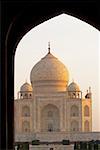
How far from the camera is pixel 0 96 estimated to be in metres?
6.03

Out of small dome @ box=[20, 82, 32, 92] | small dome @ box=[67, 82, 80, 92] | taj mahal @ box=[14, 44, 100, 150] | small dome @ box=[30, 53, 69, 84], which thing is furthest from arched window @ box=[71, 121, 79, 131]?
small dome @ box=[20, 82, 32, 92]

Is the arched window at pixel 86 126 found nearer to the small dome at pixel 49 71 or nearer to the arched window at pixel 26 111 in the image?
the arched window at pixel 26 111

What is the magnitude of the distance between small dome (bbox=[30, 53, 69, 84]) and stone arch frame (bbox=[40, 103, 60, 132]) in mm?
2060

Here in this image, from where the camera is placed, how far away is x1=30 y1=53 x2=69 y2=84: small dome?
97.9 ft

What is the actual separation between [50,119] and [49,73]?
3258 millimetres

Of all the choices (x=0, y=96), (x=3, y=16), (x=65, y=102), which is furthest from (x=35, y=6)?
(x=65, y=102)

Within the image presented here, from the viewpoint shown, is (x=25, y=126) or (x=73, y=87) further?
(x=25, y=126)

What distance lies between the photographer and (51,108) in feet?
104

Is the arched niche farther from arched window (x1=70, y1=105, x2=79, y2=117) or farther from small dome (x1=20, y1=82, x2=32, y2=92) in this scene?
small dome (x1=20, y1=82, x2=32, y2=92)

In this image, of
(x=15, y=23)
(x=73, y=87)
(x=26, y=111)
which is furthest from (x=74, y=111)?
(x=15, y=23)

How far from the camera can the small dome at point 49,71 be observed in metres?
29.8

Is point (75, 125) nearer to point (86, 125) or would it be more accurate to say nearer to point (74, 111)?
point (74, 111)

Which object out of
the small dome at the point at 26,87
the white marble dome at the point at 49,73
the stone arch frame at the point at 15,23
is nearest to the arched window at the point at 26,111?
the small dome at the point at 26,87

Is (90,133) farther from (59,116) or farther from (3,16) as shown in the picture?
(3,16)
